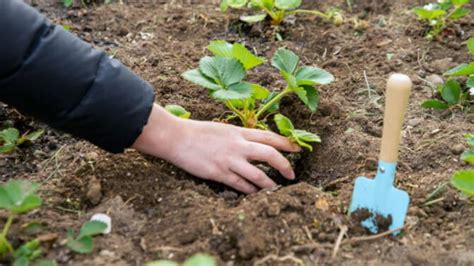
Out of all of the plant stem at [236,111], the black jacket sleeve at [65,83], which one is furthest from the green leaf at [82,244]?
the plant stem at [236,111]

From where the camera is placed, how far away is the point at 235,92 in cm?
160

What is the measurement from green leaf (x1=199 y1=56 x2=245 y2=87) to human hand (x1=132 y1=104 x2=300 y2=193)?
0.45 feet

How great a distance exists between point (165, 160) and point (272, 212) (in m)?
0.35

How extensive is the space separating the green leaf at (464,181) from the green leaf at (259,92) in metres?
0.55

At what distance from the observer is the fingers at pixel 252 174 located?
1.53 meters

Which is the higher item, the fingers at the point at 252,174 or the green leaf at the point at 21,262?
the fingers at the point at 252,174

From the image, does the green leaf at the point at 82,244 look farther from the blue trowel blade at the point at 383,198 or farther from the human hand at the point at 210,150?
the blue trowel blade at the point at 383,198

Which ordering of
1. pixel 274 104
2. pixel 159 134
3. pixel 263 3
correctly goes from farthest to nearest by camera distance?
pixel 263 3, pixel 274 104, pixel 159 134

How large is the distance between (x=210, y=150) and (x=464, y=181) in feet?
1.86

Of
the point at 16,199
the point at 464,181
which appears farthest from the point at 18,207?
the point at 464,181

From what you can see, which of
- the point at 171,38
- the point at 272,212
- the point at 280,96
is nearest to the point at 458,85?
the point at 280,96

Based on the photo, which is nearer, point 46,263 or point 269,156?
point 46,263

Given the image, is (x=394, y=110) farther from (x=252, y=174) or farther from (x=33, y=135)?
(x=33, y=135)

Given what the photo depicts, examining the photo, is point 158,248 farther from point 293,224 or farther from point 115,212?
point 293,224
